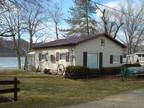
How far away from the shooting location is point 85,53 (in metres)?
32.9

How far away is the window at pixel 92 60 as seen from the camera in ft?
110

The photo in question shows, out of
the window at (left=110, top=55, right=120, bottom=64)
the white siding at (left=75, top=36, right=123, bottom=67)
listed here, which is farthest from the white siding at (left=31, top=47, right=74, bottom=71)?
the window at (left=110, top=55, right=120, bottom=64)

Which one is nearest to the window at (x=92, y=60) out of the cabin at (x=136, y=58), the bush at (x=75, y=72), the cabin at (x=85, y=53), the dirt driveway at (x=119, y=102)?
the cabin at (x=85, y=53)

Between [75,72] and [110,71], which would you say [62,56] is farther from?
[75,72]

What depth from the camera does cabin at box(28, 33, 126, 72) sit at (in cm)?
3272

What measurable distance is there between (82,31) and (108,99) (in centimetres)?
4355

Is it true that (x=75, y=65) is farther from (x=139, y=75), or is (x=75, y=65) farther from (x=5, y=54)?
(x=5, y=54)

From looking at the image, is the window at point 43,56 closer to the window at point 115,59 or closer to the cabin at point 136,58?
the window at point 115,59

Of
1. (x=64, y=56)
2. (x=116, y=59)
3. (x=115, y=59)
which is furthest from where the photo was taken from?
(x=116, y=59)

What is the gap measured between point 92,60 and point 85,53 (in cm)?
123

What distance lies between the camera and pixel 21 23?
41.6 meters

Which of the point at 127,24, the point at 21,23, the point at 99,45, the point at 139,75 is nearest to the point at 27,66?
the point at 21,23

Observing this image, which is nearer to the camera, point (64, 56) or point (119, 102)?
point (119, 102)

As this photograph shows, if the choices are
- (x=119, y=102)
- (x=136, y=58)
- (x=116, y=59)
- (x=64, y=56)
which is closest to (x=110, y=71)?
(x=116, y=59)
